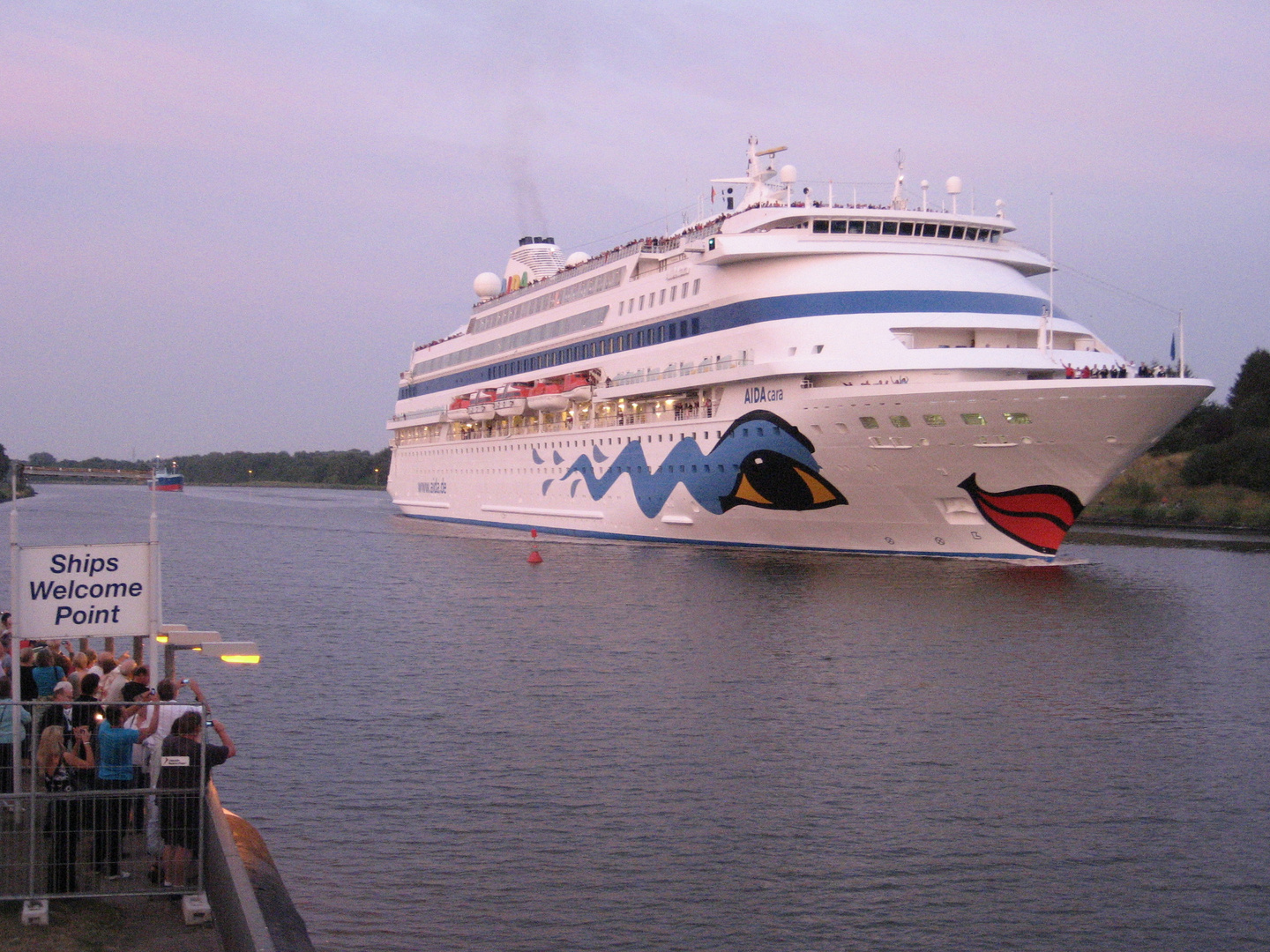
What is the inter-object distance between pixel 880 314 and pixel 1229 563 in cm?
1661

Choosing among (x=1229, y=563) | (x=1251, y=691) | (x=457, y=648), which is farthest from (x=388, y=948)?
(x=1229, y=563)

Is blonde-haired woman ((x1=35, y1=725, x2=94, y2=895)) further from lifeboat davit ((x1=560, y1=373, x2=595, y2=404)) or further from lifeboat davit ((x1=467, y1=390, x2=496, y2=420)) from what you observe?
lifeboat davit ((x1=467, y1=390, x2=496, y2=420))

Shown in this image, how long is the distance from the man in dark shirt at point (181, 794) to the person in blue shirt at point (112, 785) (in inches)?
11.9

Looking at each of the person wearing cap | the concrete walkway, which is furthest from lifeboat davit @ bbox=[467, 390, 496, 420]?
the concrete walkway

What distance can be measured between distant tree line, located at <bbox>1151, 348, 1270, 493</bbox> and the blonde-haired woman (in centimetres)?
6169

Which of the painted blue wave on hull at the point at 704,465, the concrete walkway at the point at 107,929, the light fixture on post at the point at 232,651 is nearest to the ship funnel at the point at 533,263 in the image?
the painted blue wave on hull at the point at 704,465

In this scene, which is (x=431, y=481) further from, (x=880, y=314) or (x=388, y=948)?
(x=388, y=948)

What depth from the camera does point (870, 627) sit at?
21.8 meters

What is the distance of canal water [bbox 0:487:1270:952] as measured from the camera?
911 centimetres

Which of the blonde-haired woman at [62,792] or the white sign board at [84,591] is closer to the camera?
the blonde-haired woman at [62,792]

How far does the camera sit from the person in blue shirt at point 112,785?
→ 312 inches

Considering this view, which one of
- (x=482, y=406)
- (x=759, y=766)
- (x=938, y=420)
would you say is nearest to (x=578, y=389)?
(x=482, y=406)

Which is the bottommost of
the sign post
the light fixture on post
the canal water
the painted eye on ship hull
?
the canal water

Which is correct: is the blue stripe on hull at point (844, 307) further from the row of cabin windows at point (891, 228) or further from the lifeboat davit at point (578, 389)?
the lifeboat davit at point (578, 389)
